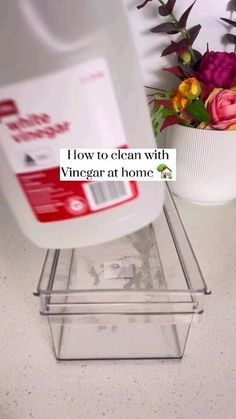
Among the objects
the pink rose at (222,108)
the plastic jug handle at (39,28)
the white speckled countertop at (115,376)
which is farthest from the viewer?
the pink rose at (222,108)

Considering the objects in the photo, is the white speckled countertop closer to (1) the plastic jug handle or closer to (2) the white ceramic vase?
(2) the white ceramic vase

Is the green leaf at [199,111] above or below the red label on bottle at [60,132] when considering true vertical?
below

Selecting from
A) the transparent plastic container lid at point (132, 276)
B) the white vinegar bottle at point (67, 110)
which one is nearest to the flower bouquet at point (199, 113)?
the transparent plastic container lid at point (132, 276)

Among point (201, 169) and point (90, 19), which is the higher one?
point (90, 19)

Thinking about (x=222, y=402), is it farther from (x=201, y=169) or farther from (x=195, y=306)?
(x=201, y=169)

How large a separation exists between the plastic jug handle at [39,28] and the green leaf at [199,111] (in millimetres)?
368

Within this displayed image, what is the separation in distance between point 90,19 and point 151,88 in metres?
0.50

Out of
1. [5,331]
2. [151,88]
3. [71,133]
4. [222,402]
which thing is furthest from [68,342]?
[151,88]

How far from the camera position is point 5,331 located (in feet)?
1.46

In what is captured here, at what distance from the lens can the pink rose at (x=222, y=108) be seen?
549 mm

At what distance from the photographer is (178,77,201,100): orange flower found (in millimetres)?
556

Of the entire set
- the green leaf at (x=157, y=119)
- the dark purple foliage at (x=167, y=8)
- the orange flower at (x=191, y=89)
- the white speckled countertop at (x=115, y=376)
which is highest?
the dark purple foliage at (x=167, y=8)

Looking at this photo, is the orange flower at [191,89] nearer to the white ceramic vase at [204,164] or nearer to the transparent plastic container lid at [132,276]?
the white ceramic vase at [204,164]

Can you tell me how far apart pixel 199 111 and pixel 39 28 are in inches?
15.1
